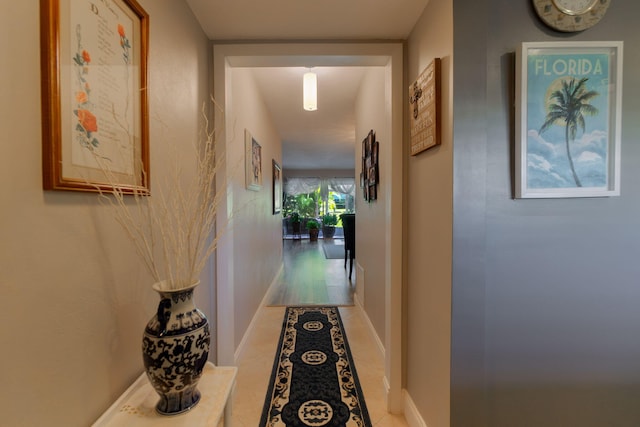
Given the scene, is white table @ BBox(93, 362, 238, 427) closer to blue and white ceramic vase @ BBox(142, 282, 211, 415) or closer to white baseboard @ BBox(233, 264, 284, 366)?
blue and white ceramic vase @ BBox(142, 282, 211, 415)

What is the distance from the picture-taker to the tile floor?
1568 millimetres

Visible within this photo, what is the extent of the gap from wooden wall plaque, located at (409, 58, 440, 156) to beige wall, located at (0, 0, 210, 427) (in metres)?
1.18

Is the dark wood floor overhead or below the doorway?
below

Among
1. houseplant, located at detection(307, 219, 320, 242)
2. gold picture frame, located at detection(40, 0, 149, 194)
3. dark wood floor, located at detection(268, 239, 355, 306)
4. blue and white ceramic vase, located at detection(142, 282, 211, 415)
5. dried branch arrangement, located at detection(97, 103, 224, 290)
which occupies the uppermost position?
gold picture frame, located at detection(40, 0, 149, 194)

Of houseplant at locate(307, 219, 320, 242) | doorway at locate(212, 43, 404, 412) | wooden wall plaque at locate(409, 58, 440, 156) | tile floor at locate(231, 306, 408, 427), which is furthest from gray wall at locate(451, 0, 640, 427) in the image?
houseplant at locate(307, 219, 320, 242)

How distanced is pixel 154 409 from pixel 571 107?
187cm

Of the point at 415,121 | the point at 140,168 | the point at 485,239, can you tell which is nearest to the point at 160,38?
the point at 140,168

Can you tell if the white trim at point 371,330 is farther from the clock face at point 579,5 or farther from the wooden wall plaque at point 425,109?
the clock face at point 579,5

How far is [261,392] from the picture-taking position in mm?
1756

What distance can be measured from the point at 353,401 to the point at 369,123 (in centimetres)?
213

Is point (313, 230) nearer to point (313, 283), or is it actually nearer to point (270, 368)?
point (313, 283)

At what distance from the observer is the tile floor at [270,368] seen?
157 centimetres

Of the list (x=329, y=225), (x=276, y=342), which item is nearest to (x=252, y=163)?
(x=276, y=342)

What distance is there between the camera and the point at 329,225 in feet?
31.4
